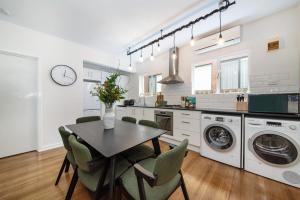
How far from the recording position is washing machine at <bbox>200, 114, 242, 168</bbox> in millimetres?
1981

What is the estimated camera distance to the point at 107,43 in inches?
128

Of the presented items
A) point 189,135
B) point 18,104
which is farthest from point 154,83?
point 18,104

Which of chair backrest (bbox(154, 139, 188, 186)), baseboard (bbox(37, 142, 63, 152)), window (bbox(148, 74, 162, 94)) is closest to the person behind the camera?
chair backrest (bbox(154, 139, 188, 186))

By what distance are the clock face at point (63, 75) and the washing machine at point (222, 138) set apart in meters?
3.19

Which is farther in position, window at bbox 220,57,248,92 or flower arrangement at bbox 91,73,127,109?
window at bbox 220,57,248,92

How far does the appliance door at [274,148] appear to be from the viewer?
157cm

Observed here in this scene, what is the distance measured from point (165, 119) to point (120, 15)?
7.78 feet

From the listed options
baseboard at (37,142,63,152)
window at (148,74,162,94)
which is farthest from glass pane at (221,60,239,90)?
baseboard at (37,142,63,152)

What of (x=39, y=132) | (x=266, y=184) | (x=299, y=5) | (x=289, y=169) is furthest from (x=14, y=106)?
(x=299, y=5)

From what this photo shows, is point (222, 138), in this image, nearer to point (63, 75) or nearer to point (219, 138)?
point (219, 138)

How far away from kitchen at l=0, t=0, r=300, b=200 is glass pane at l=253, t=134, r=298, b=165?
0.01 m

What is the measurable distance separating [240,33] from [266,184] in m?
2.64

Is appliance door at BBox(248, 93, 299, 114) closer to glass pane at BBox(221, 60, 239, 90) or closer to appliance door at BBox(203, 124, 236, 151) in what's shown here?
appliance door at BBox(203, 124, 236, 151)

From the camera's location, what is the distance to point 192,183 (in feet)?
5.50
